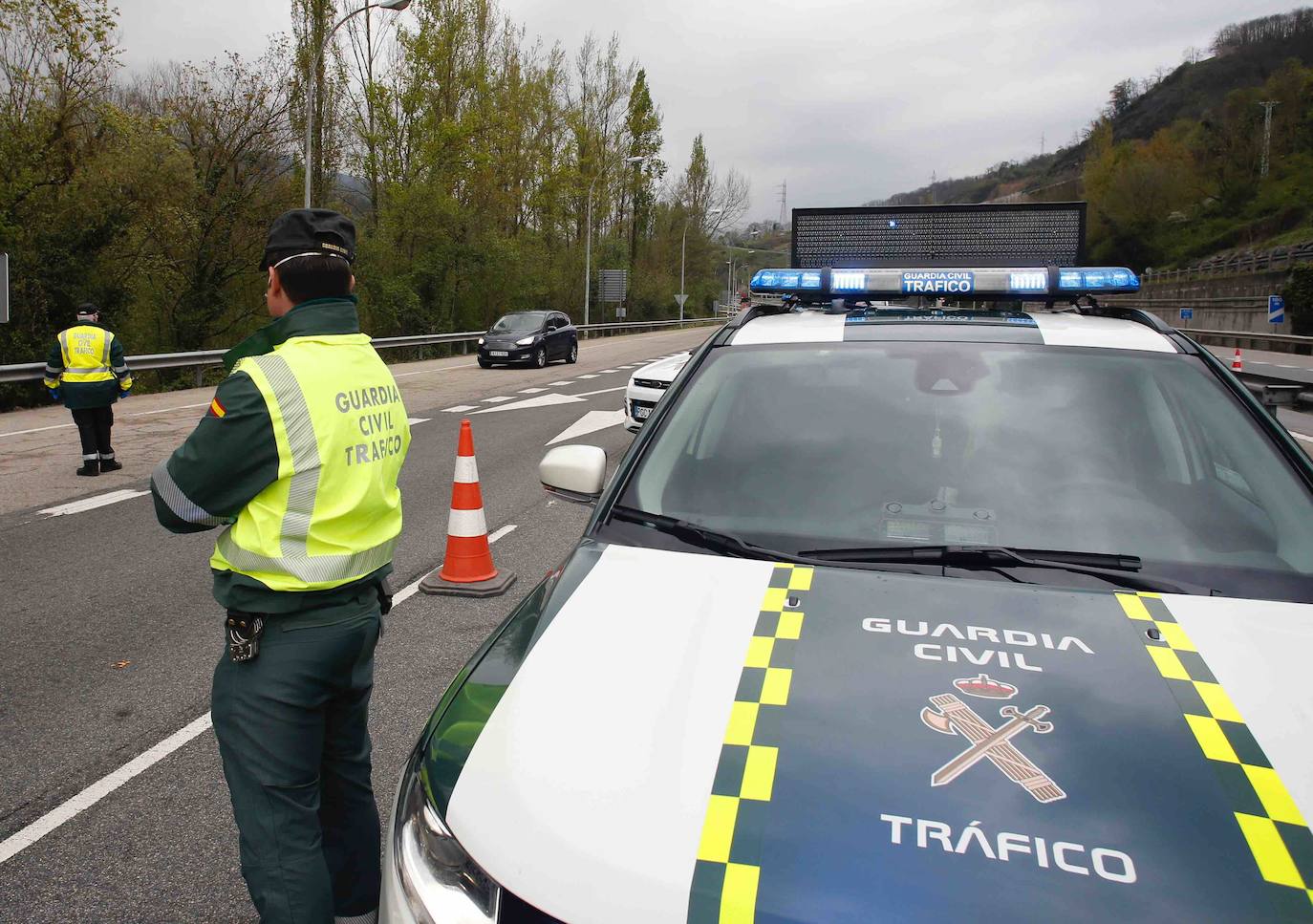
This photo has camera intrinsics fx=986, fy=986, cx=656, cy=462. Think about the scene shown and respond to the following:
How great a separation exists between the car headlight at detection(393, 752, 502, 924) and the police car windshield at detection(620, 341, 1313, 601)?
1107mm

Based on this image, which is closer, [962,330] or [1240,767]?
[1240,767]

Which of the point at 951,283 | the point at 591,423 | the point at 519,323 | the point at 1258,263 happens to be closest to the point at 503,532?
the point at 951,283

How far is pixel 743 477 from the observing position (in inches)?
110

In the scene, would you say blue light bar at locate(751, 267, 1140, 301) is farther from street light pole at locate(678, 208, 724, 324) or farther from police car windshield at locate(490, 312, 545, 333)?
street light pole at locate(678, 208, 724, 324)

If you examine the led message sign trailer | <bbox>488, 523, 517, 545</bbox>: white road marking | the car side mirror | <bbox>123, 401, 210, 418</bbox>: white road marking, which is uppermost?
the led message sign trailer

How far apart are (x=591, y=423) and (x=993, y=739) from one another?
12943 mm

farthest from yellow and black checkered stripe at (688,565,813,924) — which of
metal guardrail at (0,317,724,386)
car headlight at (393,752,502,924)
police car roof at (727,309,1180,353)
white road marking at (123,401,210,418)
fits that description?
white road marking at (123,401,210,418)

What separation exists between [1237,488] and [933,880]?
5.67ft

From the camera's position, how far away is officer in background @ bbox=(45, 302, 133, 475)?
9867 mm

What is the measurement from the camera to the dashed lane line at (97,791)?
3242mm

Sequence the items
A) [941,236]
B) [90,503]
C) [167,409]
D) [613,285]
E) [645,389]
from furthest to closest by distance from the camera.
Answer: [613,285]
[167,409]
[645,389]
[90,503]
[941,236]

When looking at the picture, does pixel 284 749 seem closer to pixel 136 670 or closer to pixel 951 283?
pixel 951 283

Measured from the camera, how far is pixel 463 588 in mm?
6156

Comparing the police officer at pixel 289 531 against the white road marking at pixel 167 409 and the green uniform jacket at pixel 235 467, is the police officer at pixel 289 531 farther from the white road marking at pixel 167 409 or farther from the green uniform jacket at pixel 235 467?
the white road marking at pixel 167 409
